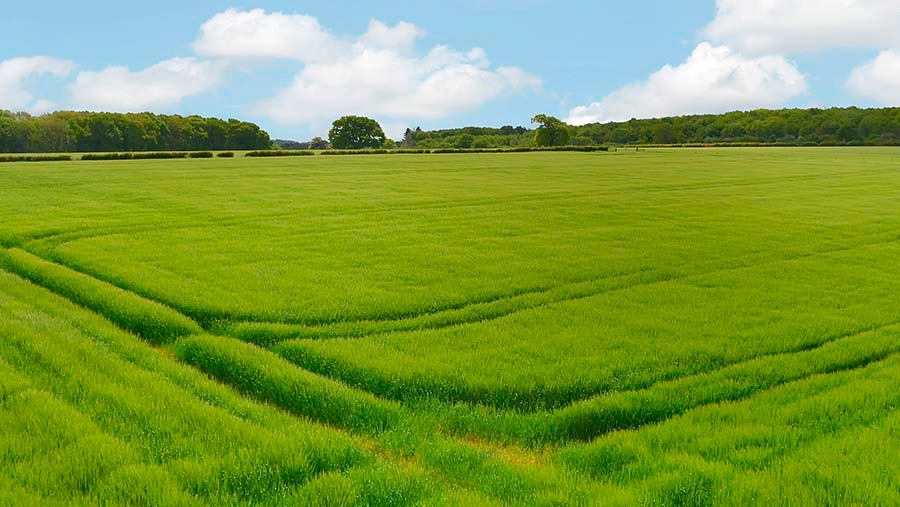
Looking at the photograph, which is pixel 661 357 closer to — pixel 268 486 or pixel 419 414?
pixel 419 414

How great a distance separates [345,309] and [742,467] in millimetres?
8484

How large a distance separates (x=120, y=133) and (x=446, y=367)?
14662cm

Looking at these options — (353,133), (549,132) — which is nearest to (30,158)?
(353,133)

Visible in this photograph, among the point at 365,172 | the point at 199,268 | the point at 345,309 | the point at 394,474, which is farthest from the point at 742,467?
the point at 365,172

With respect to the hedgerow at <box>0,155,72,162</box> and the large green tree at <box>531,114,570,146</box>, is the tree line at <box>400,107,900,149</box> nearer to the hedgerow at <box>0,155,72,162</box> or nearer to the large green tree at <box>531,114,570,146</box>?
the large green tree at <box>531,114,570,146</box>

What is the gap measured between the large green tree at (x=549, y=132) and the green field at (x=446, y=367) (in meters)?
154

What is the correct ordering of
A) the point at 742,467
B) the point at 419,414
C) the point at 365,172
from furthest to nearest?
the point at 365,172 < the point at 419,414 < the point at 742,467

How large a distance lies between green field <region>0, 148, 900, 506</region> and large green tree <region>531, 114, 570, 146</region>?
153840 millimetres

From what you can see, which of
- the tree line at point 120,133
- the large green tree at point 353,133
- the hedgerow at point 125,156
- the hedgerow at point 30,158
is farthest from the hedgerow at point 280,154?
the large green tree at point 353,133

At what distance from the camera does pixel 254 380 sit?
10008 mm

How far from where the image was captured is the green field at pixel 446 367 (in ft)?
22.3

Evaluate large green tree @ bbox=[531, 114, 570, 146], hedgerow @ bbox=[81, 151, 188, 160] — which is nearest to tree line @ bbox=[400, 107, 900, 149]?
large green tree @ bbox=[531, 114, 570, 146]

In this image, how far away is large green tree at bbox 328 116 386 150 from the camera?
586 ft

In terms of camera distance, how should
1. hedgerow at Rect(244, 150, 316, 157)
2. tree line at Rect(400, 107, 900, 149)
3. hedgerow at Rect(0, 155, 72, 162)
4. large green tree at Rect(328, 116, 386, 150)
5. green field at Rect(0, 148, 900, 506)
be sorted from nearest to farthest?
green field at Rect(0, 148, 900, 506) < hedgerow at Rect(0, 155, 72, 162) < hedgerow at Rect(244, 150, 316, 157) < tree line at Rect(400, 107, 900, 149) < large green tree at Rect(328, 116, 386, 150)
